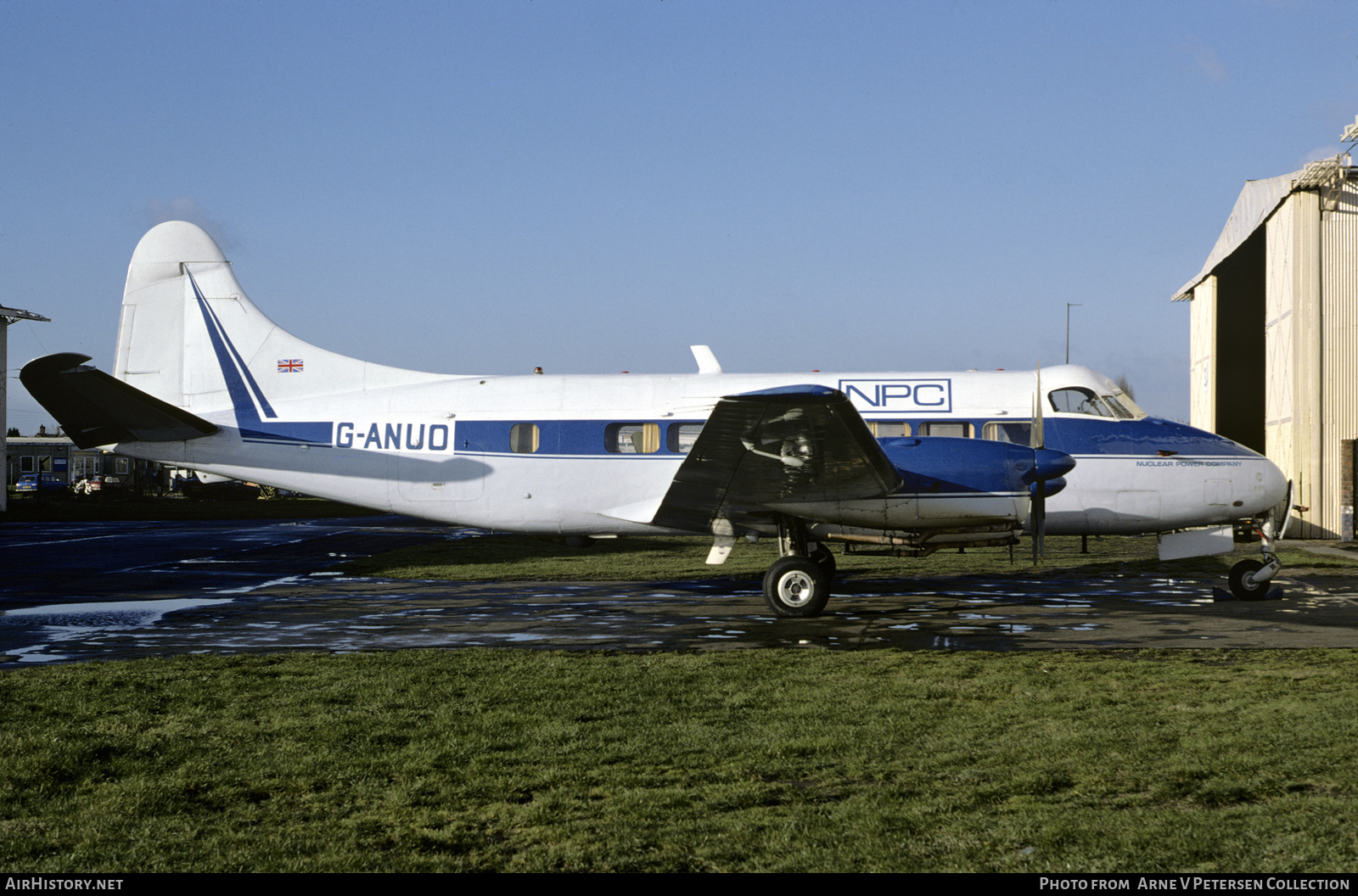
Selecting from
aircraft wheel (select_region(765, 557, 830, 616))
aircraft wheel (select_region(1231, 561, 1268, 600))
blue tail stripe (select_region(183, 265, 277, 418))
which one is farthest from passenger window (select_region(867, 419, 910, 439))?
blue tail stripe (select_region(183, 265, 277, 418))

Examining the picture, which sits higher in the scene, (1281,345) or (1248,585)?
(1281,345)

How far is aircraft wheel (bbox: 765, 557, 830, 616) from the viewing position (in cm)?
1264

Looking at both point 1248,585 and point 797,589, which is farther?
point 1248,585

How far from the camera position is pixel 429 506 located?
605 inches

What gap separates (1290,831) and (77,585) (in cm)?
1833

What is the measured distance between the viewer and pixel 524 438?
15.2 meters

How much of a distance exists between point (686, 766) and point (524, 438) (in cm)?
986

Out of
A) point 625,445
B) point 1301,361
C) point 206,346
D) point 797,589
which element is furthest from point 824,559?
point 1301,361

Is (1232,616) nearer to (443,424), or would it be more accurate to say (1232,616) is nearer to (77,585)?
(443,424)

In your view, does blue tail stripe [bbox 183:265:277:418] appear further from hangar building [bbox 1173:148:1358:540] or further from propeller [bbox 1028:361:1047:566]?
hangar building [bbox 1173:148:1358:540]

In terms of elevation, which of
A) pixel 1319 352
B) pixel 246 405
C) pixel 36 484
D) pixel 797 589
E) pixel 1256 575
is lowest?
pixel 797 589

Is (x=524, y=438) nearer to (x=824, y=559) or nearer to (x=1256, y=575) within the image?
(x=824, y=559)

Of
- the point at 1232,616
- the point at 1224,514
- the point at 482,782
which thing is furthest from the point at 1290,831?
the point at 1224,514

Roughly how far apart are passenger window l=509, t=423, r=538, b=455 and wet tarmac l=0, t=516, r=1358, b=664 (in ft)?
7.60
